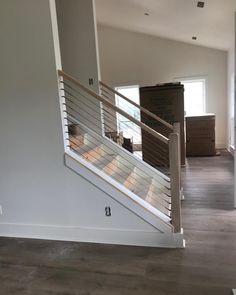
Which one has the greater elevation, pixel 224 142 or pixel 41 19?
pixel 41 19

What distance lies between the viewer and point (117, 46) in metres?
7.50

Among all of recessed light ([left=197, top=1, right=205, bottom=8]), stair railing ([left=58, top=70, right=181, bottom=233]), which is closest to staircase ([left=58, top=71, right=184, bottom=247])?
stair railing ([left=58, top=70, right=181, bottom=233])

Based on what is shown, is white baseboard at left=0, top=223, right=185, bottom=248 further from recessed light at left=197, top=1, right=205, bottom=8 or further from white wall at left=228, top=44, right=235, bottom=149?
white wall at left=228, top=44, right=235, bottom=149

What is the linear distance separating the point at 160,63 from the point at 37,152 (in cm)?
552

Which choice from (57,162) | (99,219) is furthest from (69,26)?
(99,219)

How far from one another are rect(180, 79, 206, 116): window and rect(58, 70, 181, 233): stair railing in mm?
2560

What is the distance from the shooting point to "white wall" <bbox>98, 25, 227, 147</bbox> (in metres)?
7.02

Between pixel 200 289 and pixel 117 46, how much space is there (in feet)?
22.3

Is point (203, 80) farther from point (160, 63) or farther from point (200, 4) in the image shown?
point (200, 4)

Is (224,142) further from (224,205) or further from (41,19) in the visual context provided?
(41,19)

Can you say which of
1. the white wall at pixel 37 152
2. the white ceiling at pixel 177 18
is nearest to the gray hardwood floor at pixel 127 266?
the white wall at pixel 37 152

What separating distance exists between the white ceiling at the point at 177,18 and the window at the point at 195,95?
39.2 inches

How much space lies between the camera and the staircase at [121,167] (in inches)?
99.0

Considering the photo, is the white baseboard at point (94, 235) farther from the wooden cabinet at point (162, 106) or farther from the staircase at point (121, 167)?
the wooden cabinet at point (162, 106)
